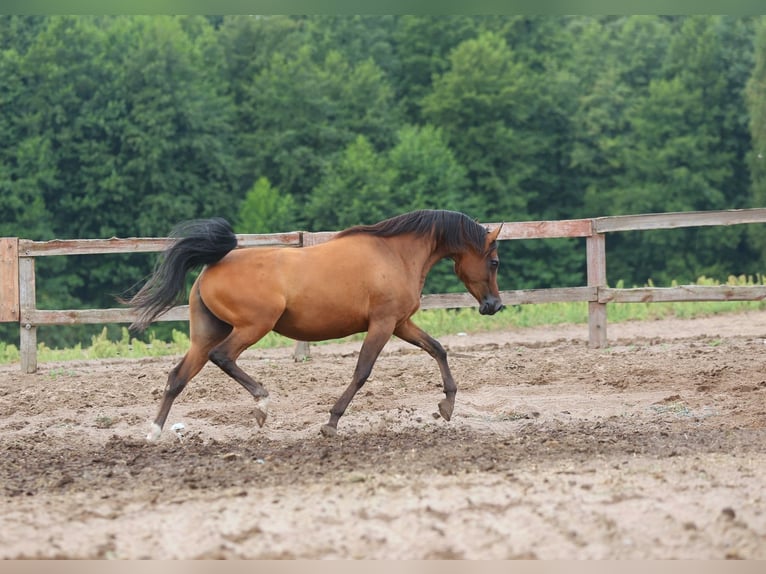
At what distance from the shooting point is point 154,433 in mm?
8062

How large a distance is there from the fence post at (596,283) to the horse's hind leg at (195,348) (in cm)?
602

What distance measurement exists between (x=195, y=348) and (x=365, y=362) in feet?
4.23

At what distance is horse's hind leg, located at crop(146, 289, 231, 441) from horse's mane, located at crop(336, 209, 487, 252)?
3.94 ft

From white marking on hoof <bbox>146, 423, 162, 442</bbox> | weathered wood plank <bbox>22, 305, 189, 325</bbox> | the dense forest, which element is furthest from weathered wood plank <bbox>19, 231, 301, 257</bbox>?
the dense forest

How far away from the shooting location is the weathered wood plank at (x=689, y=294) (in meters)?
12.3

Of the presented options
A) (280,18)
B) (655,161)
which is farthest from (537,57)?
(280,18)

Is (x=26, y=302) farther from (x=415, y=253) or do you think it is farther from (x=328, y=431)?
(x=415, y=253)

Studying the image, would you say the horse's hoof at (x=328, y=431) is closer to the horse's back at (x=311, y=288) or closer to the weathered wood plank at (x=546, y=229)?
the horse's back at (x=311, y=288)

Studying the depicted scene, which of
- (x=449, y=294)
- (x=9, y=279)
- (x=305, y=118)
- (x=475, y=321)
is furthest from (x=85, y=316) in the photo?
(x=305, y=118)

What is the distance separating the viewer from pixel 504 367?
11492mm

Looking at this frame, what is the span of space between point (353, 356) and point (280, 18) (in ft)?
136

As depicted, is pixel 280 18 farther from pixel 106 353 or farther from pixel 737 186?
pixel 106 353

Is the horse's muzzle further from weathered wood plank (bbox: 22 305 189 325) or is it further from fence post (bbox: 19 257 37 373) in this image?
fence post (bbox: 19 257 37 373)

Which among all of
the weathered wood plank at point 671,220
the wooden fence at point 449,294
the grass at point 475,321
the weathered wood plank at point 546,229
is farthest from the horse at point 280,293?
the grass at point 475,321
